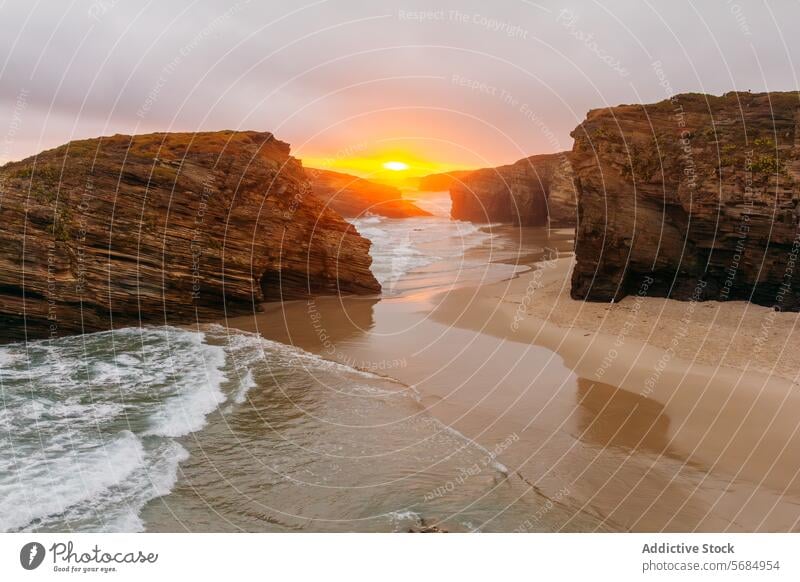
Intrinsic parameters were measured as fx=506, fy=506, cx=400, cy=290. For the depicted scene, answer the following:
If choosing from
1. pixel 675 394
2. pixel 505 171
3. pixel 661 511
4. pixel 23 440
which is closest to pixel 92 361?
pixel 23 440

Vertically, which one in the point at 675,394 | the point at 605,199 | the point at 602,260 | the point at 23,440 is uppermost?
the point at 605,199

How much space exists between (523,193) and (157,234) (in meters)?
71.0

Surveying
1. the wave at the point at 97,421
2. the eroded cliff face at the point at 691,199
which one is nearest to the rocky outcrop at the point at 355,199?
the eroded cliff face at the point at 691,199

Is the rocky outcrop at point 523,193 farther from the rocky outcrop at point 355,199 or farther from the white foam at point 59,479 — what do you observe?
the white foam at point 59,479

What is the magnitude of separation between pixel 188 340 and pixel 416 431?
509 inches

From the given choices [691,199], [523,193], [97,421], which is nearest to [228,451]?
[97,421]

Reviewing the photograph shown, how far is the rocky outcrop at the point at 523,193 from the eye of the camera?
246 feet

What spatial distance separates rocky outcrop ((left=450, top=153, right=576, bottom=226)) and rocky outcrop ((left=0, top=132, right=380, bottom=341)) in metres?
48.1

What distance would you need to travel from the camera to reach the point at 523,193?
283 ft

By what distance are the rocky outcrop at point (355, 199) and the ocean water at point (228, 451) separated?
10075cm

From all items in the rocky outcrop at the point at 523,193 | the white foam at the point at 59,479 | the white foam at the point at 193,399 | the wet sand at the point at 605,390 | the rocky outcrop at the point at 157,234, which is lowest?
the white foam at the point at 59,479

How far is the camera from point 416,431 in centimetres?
1388
